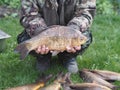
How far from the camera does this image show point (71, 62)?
4527 mm

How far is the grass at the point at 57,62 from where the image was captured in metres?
4.35

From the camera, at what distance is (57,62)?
469 cm

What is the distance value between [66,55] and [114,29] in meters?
1.65

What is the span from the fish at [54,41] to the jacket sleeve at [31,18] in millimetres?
276

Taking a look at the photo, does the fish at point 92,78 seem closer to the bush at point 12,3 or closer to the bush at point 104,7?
the bush at point 104,7

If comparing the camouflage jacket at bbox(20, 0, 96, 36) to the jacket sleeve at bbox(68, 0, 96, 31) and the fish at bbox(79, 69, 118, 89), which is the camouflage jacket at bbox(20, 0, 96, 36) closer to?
the jacket sleeve at bbox(68, 0, 96, 31)

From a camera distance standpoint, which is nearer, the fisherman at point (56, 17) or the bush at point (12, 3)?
the fisherman at point (56, 17)

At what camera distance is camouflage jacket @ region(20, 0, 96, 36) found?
4289 mm

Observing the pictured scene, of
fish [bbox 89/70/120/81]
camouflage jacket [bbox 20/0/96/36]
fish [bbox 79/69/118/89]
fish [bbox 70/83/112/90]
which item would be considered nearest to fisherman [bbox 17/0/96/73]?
camouflage jacket [bbox 20/0/96/36]

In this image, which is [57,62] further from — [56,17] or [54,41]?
[54,41]

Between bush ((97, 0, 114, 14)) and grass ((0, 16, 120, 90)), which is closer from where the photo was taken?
grass ((0, 16, 120, 90))

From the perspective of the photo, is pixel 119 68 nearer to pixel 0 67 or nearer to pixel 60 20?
pixel 60 20

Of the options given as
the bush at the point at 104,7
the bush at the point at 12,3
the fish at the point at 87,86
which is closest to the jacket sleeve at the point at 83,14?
the fish at the point at 87,86

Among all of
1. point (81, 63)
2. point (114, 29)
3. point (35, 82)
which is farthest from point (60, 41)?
point (114, 29)
